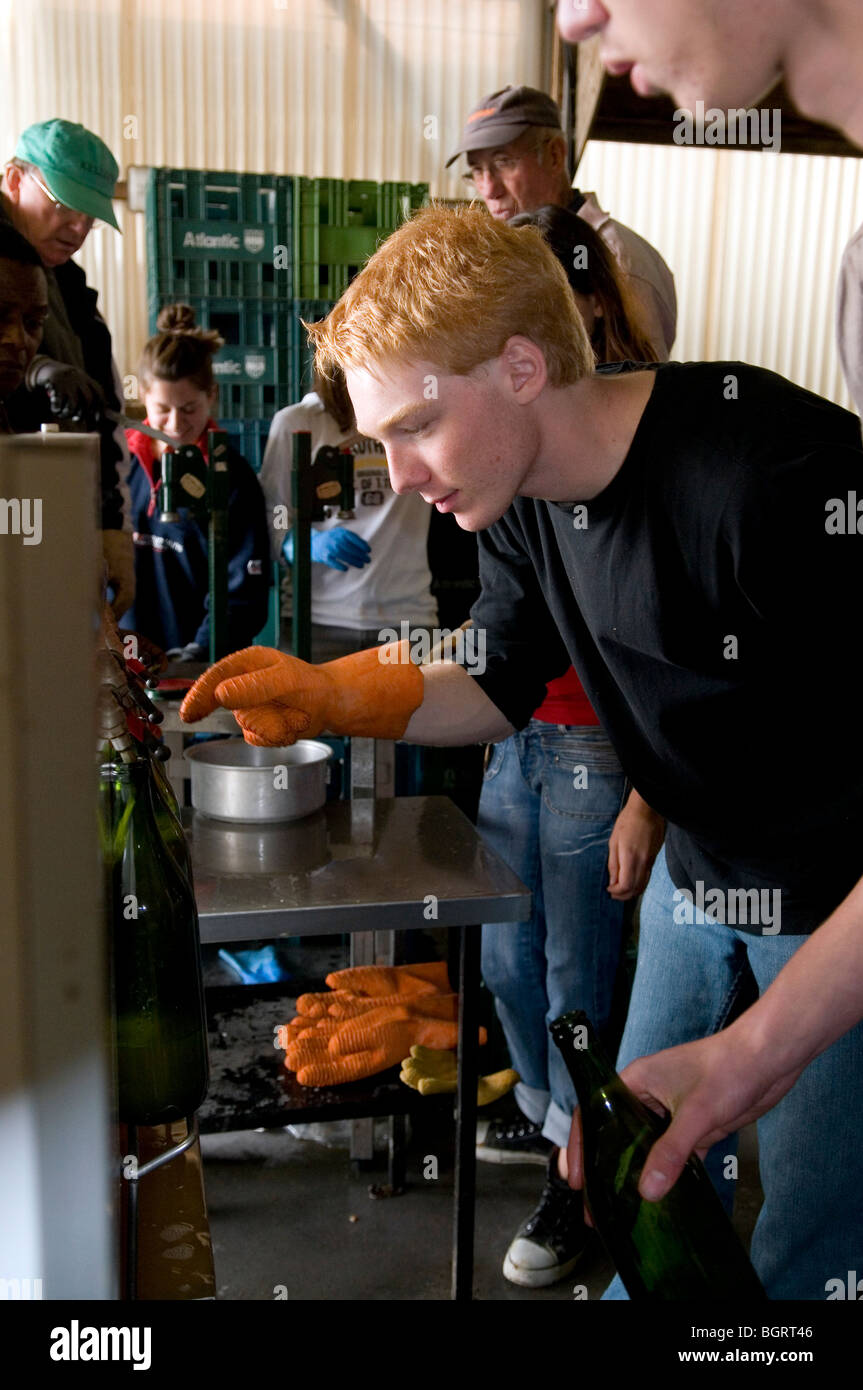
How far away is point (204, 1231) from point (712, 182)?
16.5ft

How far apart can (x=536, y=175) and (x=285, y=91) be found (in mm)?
2777

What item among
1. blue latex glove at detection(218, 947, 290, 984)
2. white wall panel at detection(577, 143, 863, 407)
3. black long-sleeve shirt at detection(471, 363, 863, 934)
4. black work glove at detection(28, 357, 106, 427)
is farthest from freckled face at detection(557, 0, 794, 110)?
white wall panel at detection(577, 143, 863, 407)

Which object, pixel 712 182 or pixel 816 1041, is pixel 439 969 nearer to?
pixel 816 1041

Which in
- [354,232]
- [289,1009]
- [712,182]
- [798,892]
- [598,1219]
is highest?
[712,182]

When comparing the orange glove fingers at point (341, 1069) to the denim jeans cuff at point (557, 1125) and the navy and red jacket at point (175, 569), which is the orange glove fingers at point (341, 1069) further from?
the navy and red jacket at point (175, 569)

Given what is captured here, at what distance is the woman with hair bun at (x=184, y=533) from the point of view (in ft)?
8.98

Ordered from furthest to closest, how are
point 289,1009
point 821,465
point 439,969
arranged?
point 439,969, point 289,1009, point 821,465

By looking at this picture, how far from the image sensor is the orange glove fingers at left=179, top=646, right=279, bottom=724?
120 centimetres

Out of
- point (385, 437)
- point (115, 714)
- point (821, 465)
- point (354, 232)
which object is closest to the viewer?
point (115, 714)

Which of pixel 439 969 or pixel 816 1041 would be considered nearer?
pixel 816 1041

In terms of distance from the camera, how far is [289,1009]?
6.25 ft

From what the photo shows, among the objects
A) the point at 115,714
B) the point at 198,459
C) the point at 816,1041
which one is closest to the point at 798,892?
the point at 816,1041

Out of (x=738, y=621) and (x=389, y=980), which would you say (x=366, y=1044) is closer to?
(x=389, y=980)

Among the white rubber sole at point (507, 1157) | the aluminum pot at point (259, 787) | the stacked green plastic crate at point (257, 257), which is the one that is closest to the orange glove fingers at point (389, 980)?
the white rubber sole at point (507, 1157)
